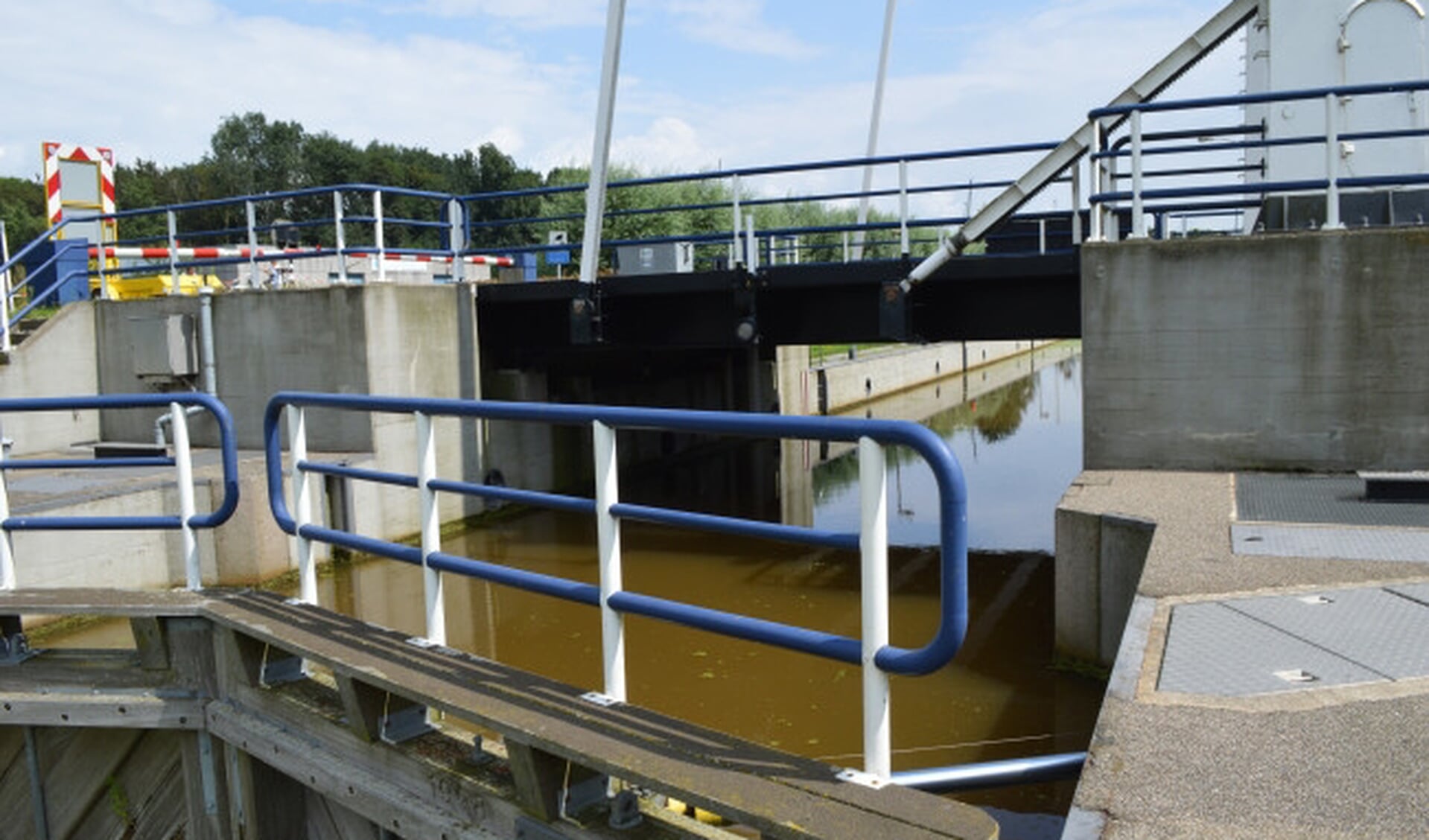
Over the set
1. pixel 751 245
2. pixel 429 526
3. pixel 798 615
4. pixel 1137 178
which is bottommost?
pixel 798 615

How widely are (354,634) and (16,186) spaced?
10465 centimetres

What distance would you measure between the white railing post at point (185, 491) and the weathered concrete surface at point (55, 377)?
10.0 metres

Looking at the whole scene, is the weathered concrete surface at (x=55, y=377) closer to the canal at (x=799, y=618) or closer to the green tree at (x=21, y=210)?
the canal at (x=799, y=618)

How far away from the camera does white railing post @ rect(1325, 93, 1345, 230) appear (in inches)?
310

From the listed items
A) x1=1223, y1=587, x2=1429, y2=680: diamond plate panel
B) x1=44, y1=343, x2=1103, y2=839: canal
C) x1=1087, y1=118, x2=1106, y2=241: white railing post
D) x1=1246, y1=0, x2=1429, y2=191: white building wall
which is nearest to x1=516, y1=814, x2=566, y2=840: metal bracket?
x1=44, y1=343, x2=1103, y2=839: canal

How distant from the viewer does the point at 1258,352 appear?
324 inches

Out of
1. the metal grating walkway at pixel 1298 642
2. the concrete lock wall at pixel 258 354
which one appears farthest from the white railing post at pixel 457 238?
the metal grating walkway at pixel 1298 642

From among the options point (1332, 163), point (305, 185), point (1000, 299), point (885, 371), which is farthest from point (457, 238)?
point (305, 185)

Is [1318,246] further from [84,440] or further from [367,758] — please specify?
[84,440]

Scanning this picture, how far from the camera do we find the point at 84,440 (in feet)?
48.8

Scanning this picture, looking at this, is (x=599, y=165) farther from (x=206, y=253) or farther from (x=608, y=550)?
(x=608, y=550)

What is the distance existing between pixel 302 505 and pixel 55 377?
37.7ft

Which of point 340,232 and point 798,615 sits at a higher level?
point 340,232

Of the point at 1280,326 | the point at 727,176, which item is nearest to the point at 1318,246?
the point at 1280,326
